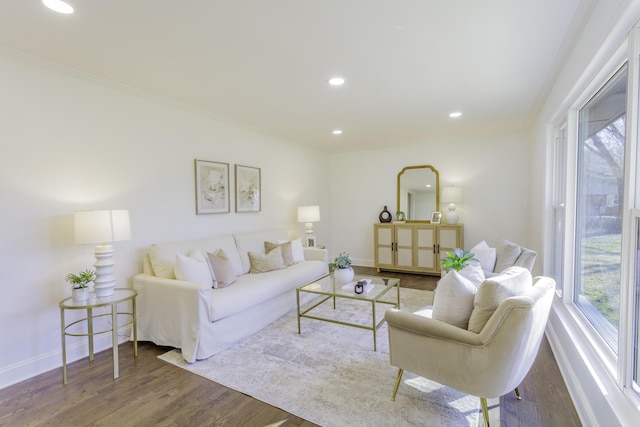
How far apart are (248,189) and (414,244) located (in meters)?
3.00

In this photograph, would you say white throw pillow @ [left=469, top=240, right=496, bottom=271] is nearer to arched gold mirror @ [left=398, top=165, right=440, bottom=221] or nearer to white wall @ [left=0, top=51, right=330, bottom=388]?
arched gold mirror @ [left=398, top=165, right=440, bottom=221]

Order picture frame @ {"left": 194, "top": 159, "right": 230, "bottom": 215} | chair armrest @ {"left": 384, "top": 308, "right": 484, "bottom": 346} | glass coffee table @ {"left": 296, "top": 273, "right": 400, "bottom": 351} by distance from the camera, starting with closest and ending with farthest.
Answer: chair armrest @ {"left": 384, "top": 308, "right": 484, "bottom": 346}
glass coffee table @ {"left": 296, "top": 273, "right": 400, "bottom": 351}
picture frame @ {"left": 194, "top": 159, "right": 230, "bottom": 215}

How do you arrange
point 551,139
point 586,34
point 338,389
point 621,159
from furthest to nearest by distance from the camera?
point 551,139, point 338,389, point 586,34, point 621,159

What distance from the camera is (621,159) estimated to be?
5.65 ft

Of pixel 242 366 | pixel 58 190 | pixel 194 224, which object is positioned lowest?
pixel 242 366

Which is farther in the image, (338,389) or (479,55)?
(479,55)

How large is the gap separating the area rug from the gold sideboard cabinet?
2.61m

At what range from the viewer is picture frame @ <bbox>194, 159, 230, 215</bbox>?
373 centimetres

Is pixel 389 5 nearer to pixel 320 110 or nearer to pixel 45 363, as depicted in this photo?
pixel 320 110

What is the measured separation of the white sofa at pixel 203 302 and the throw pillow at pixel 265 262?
10cm

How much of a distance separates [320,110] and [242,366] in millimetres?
2853

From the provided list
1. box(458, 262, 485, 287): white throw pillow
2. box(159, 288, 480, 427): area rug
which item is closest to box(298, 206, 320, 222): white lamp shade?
box(159, 288, 480, 427): area rug

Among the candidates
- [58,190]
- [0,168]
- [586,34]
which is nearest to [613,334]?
[586,34]

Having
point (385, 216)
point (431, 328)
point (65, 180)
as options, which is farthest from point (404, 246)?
point (65, 180)
